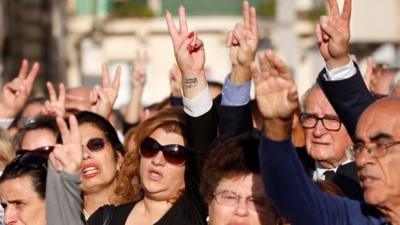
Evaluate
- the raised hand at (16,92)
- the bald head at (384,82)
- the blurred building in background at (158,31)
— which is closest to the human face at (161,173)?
the raised hand at (16,92)

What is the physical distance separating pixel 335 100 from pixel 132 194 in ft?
5.25

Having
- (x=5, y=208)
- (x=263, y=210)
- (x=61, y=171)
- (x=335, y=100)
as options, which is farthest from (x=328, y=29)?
(x=5, y=208)

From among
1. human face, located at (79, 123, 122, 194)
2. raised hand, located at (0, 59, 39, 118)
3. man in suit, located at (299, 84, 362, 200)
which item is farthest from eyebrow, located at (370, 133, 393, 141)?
raised hand, located at (0, 59, 39, 118)

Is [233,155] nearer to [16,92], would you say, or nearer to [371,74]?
[371,74]

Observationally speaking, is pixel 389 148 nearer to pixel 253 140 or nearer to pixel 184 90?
pixel 253 140

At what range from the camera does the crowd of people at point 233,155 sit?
574cm

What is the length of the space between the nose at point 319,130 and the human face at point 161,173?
0.93 metres

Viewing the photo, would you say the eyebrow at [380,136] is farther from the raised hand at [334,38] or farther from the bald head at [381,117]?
the raised hand at [334,38]

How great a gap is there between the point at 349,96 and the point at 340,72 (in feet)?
0.36

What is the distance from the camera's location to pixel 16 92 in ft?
34.0

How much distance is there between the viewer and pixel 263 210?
6.30m

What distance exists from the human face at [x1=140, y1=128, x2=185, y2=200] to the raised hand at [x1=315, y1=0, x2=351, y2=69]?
1.07 m

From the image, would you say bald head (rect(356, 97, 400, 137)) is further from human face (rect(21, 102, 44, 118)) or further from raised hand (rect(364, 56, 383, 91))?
human face (rect(21, 102, 44, 118))

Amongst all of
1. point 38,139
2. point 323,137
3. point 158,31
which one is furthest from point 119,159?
point 158,31
